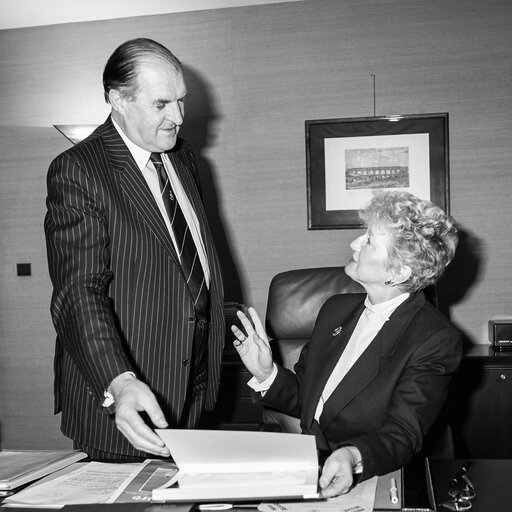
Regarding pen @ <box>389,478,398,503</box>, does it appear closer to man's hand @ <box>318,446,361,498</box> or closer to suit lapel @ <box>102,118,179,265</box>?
man's hand @ <box>318,446,361,498</box>

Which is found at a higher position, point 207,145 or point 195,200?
point 207,145

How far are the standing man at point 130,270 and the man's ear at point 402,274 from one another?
1.66ft

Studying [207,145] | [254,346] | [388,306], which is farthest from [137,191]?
[207,145]

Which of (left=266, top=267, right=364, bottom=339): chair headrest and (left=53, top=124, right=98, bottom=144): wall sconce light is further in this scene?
(left=53, top=124, right=98, bottom=144): wall sconce light

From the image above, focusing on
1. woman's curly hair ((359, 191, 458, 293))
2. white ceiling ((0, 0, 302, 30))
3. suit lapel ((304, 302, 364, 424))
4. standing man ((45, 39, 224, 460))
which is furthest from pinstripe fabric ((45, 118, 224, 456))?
white ceiling ((0, 0, 302, 30))

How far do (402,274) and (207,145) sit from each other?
6.95 feet

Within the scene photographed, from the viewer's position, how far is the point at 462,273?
3.56m

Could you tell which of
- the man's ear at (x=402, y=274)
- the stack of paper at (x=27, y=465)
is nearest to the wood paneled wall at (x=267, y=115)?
the man's ear at (x=402, y=274)

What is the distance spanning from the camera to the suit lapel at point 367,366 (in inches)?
70.2

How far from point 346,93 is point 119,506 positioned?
113 inches

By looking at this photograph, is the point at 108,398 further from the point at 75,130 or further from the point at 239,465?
the point at 75,130

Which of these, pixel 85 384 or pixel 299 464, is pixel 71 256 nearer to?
pixel 85 384

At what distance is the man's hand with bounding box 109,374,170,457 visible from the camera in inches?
49.6

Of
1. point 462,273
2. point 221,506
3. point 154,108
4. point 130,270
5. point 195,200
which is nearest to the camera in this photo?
point 221,506
